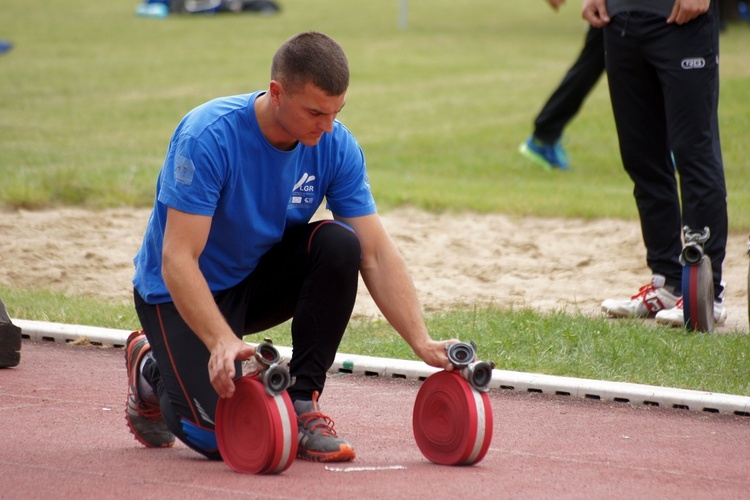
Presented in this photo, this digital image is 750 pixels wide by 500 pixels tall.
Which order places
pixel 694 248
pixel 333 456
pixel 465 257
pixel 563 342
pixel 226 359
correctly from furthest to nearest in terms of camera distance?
1. pixel 465 257
2. pixel 694 248
3. pixel 563 342
4. pixel 333 456
5. pixel 226 359

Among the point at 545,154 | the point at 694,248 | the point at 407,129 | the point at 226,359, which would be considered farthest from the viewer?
the point at 407,129

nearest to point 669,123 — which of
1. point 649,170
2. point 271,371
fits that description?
point 649,170

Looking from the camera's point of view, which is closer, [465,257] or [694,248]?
[694,248]

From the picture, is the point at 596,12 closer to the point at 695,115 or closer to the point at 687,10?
the point at 687,10

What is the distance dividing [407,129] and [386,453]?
10.8 m

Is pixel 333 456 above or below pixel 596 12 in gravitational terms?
below

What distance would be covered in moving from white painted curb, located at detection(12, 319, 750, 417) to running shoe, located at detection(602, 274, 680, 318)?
1.39m

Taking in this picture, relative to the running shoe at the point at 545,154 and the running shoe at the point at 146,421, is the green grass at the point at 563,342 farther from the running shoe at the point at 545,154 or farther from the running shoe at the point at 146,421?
the running shoe at the point at 545,154

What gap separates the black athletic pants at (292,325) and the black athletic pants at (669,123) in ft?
8.52

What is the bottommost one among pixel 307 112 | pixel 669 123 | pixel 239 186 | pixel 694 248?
pixel 694 248

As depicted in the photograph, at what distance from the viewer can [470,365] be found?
381cm

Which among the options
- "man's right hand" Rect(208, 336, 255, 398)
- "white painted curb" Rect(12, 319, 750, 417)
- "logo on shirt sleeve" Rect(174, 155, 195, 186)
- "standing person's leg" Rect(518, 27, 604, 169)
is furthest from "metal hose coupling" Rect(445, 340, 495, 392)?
"standing person's leg" Rect(518, 27, 604, 169)

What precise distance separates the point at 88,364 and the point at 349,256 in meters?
2.01

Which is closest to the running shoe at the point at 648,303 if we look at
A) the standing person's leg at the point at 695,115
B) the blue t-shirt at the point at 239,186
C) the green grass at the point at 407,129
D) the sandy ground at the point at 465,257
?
the sandy ground at the point at 465,257
